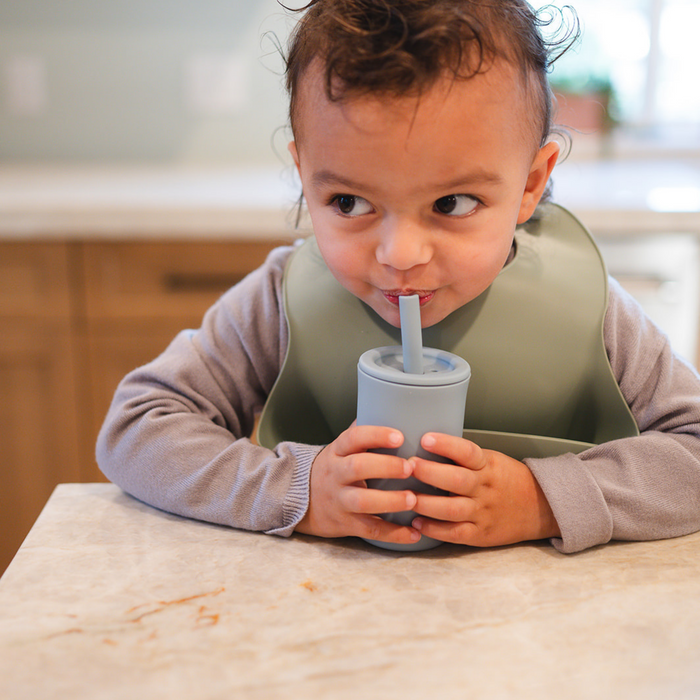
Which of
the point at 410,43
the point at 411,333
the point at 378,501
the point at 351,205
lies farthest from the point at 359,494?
the point at 410,43

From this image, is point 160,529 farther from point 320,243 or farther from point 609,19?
point 609,19

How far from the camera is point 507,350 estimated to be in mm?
730

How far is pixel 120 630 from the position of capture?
462mm

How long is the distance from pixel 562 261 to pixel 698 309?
0.89 m

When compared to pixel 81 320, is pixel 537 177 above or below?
above

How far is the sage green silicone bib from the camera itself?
727mm

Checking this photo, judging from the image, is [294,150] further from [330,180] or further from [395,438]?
[395,438]

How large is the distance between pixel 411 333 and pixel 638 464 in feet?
0.82

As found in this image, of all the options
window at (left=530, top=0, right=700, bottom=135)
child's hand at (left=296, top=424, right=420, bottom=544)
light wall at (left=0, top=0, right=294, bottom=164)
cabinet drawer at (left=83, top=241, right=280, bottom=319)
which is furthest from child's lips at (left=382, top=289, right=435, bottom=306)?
window at (left=530, top=0, right=700, bottom=135)

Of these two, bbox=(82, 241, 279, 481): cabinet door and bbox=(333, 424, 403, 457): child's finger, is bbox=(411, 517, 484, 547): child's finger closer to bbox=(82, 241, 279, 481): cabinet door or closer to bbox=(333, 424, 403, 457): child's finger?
bbox=(333, 424, 403, 457): child's finger

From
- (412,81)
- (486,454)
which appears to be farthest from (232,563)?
(412,81)

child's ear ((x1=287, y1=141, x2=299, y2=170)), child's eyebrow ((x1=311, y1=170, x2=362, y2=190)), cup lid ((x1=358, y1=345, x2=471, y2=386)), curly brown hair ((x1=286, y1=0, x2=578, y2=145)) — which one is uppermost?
curly brown hair ((x1=286, y1=0, x2=578, y2=145))

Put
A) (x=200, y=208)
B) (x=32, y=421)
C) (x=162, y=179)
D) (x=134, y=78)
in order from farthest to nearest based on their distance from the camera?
(x=134, y=78) < (x=162, y=179) < (x=32, y=421) < (x=200, y=208)

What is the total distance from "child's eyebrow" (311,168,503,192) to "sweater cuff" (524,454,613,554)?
238 millimetres
